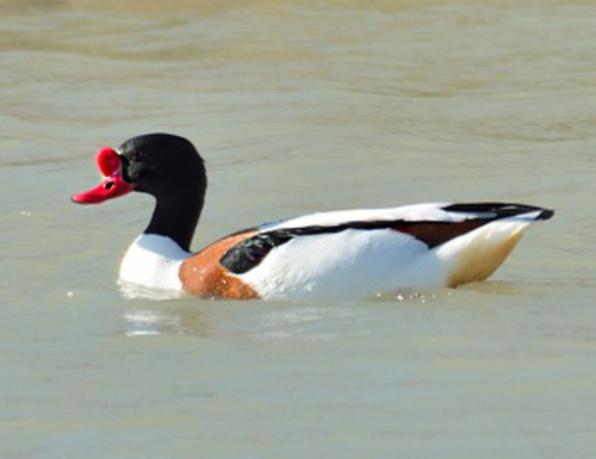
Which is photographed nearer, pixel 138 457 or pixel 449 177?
pixel 138 457

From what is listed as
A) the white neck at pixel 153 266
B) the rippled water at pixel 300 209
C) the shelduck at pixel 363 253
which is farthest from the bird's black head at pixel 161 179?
the shelduck at pixel 363 253

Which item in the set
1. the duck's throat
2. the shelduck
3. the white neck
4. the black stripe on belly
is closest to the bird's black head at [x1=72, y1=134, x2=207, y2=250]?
the duck's throat

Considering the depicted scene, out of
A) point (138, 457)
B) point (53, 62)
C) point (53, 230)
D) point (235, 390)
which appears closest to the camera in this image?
point (138, 457)

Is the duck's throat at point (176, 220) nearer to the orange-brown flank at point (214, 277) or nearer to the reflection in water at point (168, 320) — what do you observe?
the orange-brown flank at point (214, 277)

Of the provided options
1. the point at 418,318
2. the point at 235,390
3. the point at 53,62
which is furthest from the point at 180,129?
the point at 235,390

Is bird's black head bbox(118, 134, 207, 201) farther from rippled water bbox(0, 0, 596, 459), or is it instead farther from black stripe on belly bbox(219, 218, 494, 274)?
black stripe on belly bbox(219, 218, 494, 274)

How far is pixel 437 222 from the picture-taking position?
9844 millimetres

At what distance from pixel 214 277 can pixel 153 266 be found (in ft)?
1.87

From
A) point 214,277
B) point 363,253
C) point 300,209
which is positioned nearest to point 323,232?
point 363,253

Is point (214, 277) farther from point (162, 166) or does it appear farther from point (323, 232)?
point (162, 166)

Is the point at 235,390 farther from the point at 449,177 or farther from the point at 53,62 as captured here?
the point at 53,62

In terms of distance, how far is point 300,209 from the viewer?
12.8 metres

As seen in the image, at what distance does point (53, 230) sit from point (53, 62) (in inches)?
268

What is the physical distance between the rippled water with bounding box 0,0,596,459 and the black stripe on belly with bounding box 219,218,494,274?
0.82 feet
